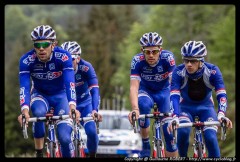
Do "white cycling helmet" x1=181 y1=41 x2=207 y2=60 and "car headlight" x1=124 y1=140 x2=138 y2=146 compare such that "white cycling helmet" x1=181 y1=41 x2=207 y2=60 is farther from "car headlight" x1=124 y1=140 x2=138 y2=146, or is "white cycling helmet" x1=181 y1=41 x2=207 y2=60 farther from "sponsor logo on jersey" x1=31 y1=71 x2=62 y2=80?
"car headlight" x1=124 y1=140 x2=138 y2=146

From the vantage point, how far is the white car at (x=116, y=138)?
75.3ft

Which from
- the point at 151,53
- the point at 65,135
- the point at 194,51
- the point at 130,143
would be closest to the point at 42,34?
the point at 65,135

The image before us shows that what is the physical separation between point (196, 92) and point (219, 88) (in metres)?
0.70

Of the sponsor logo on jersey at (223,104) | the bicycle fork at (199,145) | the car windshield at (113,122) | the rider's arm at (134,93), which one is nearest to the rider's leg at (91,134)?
the rider's arm at (134,93)

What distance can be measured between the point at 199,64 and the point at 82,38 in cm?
7854

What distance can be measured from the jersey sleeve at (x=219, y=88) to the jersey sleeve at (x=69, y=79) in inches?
104

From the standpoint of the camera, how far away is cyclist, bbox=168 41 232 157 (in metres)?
13.5

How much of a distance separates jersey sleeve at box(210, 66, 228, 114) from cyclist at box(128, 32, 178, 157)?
1.57 m

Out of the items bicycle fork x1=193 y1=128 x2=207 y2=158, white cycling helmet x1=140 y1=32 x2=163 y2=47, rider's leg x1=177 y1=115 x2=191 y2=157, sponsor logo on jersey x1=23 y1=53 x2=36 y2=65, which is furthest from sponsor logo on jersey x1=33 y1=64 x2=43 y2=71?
bicycle fork x1=193 y1=128 x2=207 y2=158

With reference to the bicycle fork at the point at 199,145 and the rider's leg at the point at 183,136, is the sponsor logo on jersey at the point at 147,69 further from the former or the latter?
the bicycle fork at the point at 199,145

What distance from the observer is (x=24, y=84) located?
13664mm

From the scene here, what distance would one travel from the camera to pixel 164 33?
67.1 meters
